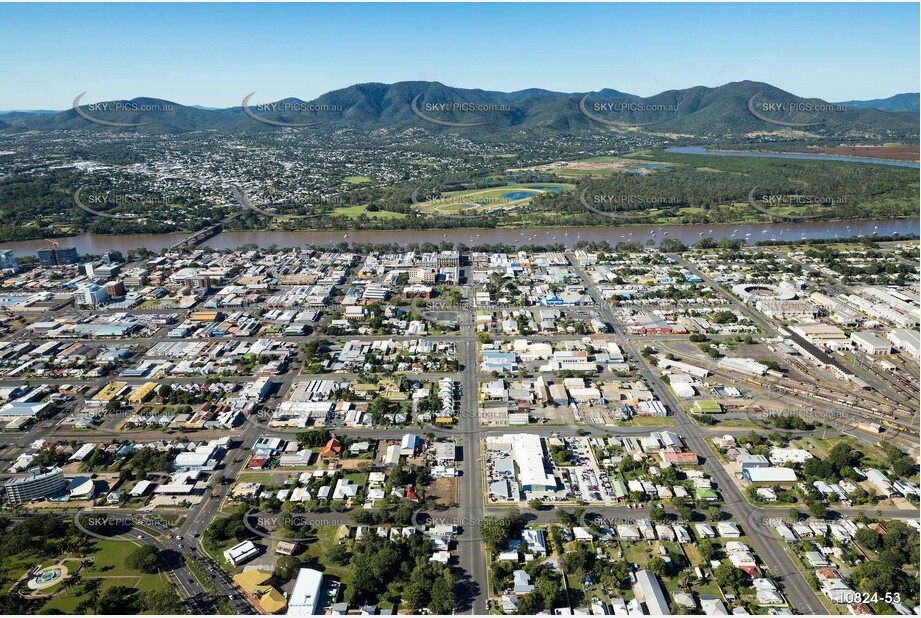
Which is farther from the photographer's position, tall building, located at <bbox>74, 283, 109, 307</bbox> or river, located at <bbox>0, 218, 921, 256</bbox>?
river, located at <bbox>0, 218, 921, 256</bbox>

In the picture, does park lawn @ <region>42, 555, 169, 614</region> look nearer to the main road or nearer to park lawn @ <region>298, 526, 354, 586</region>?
park lawn @ <region>298, 526, 354, 586</region>

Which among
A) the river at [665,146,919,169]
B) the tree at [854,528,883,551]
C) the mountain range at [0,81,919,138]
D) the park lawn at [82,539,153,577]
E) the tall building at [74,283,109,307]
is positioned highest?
the mountain range at [0,81,919,138]

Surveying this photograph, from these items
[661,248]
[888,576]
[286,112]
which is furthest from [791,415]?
[286,112]

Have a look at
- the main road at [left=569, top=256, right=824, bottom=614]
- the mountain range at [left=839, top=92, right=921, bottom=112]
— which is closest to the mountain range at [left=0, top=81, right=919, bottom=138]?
the mountain range at [left=839, top=92, right=921, bottom=112]

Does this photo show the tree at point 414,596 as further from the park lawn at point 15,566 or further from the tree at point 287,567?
the park lawn at point 15,566

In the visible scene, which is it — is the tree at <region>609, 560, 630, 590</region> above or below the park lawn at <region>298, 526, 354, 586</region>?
above

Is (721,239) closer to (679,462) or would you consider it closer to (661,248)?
(661,248)

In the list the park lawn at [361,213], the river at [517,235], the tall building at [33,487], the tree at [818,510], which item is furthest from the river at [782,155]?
the tall building at [33,487]
